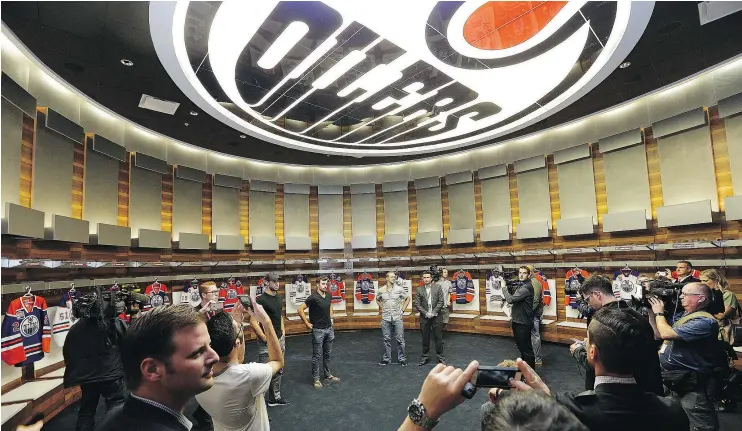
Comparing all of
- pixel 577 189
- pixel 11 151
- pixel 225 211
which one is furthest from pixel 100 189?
pixel 577 189

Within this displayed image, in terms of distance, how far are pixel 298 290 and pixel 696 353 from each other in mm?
8163

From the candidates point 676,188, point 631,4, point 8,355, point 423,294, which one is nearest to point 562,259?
point 676,188

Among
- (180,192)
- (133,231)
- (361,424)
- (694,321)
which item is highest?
(180,192)

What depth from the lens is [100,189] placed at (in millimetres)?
6359

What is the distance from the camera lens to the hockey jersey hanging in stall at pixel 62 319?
500 centimetres

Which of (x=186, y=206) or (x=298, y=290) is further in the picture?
(x=298, y=290)

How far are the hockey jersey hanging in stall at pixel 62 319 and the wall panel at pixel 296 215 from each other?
17.4 feet

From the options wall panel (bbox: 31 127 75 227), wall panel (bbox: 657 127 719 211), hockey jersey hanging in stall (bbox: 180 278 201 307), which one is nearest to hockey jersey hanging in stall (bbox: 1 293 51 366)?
wall panel (bbox: 31 127 75 227)

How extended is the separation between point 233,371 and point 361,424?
2.66m

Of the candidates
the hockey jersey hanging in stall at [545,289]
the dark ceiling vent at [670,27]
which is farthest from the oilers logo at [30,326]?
the hockey jersey hanging in stall at [545,289]

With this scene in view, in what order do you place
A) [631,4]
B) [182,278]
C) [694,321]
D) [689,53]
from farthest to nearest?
[182,278] < [689,53] < [631,4] < [694,321]

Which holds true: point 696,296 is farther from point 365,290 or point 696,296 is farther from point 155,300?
point 365,290

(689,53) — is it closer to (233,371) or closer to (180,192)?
(233,371)

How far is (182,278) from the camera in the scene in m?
7.77
